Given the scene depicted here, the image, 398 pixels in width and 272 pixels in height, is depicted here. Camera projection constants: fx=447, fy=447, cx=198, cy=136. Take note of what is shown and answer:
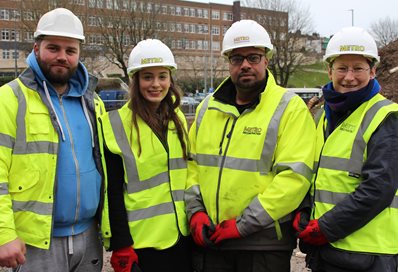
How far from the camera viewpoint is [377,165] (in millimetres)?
2814

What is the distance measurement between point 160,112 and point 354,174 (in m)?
1.55

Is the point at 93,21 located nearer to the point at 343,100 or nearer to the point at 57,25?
the point at 57,25

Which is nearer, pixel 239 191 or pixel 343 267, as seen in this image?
pixel 343 267

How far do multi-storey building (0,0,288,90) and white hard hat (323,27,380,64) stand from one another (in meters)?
35.5

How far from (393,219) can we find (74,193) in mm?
2208

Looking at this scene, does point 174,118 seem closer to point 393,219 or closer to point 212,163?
point 212,163

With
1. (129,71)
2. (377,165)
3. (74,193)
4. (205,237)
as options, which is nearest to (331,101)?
(377,165)

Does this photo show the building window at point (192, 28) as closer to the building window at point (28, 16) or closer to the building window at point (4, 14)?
the building window at point (4, 14)

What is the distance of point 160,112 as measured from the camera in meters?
3.59

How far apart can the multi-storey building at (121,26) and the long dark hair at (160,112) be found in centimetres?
3478

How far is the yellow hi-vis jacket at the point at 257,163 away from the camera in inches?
122

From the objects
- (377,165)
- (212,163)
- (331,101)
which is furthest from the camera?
(212,163)

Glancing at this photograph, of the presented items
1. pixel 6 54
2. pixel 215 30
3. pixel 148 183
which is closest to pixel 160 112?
pixel 148 183

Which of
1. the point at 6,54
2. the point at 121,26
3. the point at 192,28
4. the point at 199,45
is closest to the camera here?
the point at 121,26
